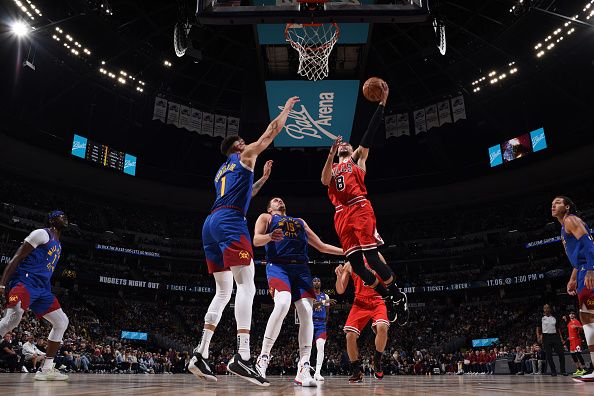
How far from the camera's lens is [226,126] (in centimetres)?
2834

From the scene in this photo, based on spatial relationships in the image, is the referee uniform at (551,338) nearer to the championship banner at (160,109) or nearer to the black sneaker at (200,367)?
the black sneaker at (200,367)

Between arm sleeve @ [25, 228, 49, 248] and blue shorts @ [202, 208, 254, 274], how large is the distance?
2.76m

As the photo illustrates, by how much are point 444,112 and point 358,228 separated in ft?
75.3

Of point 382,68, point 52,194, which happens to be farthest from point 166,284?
point 382,68

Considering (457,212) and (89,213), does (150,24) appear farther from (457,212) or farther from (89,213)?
(457,212)

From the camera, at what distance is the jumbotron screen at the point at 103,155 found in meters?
29.0

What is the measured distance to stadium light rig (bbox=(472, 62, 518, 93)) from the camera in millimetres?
24250

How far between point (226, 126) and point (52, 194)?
1448cm

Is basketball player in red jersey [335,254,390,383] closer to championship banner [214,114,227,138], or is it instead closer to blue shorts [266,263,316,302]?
blue shorts [266,263,316,302]

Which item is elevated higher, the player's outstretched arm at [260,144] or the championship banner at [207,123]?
the championship banner at [207,123]

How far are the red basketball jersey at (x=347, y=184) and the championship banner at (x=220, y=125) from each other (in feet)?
73.5

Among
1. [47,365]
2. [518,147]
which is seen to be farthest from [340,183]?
[518,147]

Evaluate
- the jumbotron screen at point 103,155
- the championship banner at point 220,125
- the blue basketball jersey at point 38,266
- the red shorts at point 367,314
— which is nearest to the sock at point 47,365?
the blue basketball jersey at point 38,266

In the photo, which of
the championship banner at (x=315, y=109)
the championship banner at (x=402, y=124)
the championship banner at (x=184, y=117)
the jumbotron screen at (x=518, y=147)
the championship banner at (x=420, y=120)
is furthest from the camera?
the jumbotron screen at (x=518, y=147)
